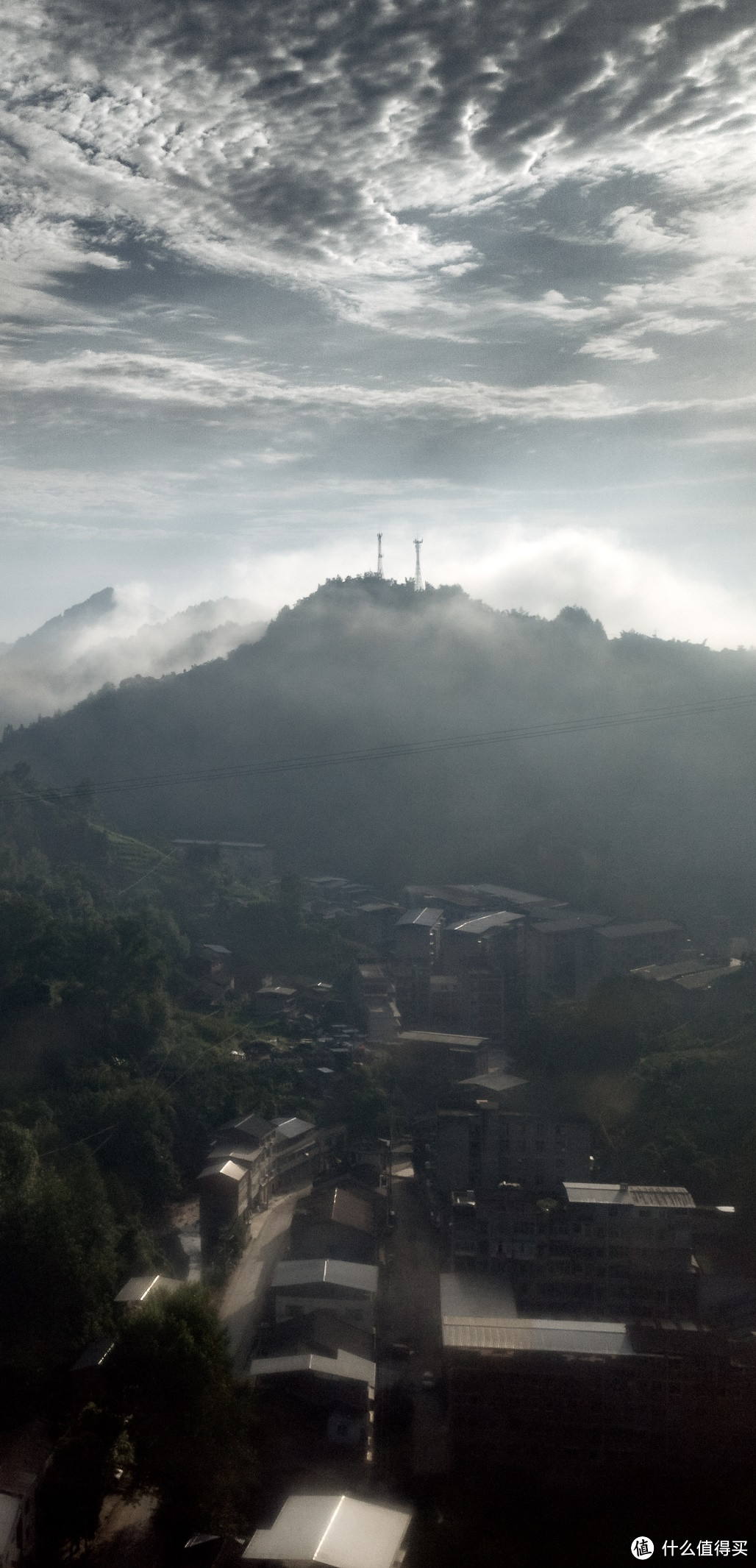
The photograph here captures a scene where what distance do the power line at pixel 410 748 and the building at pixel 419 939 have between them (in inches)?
312

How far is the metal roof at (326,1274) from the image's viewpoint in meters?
5.55

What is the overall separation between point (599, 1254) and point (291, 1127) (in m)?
2.88

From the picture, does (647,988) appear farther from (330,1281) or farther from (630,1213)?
(330,1281)

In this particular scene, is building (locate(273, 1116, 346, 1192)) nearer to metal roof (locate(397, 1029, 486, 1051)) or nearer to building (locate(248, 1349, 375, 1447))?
metal roof (locate(397, 1029, 486, 1051))

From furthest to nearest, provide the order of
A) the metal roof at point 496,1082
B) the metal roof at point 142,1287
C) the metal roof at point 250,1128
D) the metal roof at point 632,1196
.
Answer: the metal roof at point 496,1082
the metal roof at point 250,1128
the metal roof at point 632,1196
the metal roof at point 142,1287

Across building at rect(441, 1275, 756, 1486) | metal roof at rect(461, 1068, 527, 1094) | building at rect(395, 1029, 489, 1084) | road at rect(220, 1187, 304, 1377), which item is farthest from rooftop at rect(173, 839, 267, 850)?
building at rect(441, 1275, 756, 1486)

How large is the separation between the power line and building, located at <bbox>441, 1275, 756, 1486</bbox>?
1528 centimetres

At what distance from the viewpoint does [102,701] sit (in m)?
24.0

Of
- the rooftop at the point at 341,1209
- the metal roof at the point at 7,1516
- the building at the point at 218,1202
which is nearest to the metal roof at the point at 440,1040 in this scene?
the rooftop at the point at 341,1209

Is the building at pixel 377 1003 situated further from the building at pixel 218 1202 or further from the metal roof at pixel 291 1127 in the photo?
the building at pixel 218 1202

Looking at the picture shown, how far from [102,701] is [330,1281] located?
20.1 m

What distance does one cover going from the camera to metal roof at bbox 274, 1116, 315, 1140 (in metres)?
7.82

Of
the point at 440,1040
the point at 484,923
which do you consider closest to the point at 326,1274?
A: the point at 440,1040

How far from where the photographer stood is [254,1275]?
635 cm
